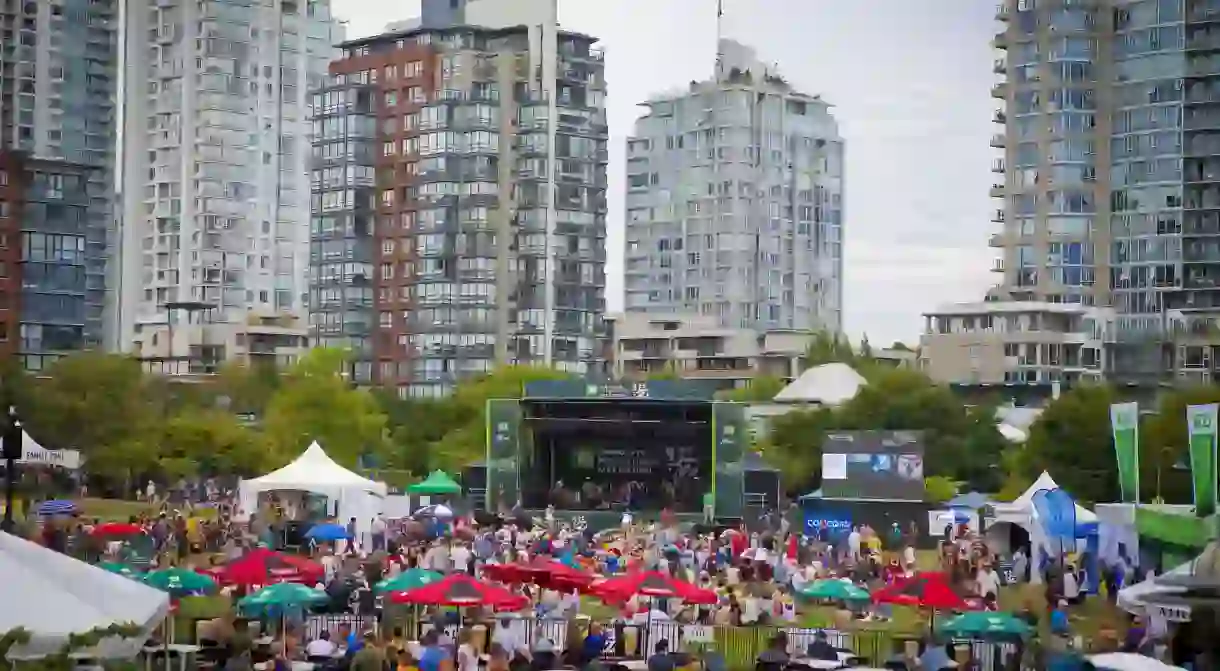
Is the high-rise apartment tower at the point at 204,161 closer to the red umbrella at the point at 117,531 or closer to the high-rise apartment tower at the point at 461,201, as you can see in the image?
the high-rise apartment tower at the point at 461,201

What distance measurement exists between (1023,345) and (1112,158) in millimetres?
10705

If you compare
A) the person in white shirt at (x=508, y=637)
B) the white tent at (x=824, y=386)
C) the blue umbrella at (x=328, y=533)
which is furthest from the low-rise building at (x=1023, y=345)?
the person in white shirt at (x=508, y=637)

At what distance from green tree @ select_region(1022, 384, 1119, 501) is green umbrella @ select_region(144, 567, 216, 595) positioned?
32776 millimetres

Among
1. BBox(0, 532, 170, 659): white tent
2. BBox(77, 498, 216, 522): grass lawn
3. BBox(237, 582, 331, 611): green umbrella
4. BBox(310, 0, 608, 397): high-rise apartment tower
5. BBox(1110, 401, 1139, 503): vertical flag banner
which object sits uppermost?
BBox(310, 0, 608, 397): high-rise apartment tower

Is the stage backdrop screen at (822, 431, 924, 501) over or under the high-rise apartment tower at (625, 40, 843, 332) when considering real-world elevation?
under

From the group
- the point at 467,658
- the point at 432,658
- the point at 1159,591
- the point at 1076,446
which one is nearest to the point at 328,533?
the point at 467,658

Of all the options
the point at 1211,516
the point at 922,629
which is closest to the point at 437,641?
the point at 922,629

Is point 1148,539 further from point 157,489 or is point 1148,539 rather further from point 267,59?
point 267,59

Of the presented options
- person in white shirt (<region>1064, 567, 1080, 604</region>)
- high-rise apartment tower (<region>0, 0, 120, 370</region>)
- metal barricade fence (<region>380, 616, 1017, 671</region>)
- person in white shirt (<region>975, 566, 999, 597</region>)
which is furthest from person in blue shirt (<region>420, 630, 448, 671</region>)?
high-rise apartment tower (<region>0, 0, 120, 370</region>)

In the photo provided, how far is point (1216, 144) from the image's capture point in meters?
85.9

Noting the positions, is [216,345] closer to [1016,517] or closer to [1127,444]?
[1016,517]

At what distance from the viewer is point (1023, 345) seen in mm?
85812

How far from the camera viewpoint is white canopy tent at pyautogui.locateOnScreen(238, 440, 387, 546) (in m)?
38.4

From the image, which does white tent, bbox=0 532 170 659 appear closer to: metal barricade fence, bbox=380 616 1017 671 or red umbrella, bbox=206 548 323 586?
metal barricade fence, bbox=380 616 1017 671
